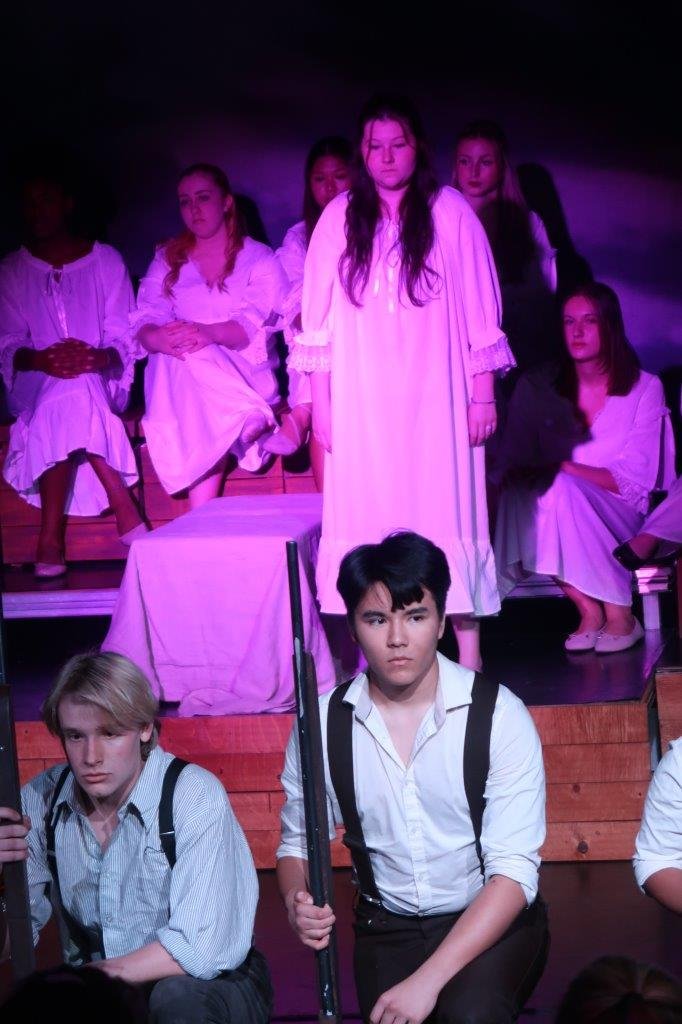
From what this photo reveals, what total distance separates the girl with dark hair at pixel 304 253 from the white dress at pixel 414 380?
1033 millimetres

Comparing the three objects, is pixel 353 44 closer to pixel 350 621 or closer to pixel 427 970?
pixel 350 621

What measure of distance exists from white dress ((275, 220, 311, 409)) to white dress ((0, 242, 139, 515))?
67 centimetres

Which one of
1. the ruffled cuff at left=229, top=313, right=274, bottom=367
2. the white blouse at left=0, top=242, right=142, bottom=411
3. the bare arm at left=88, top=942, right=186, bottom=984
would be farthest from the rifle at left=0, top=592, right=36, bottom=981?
the white blouse at left=0, top=242, right=142, bottom=411

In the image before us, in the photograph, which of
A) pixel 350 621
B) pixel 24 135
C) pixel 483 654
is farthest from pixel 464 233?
pixel 24 135

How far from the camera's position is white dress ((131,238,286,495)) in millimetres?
5746

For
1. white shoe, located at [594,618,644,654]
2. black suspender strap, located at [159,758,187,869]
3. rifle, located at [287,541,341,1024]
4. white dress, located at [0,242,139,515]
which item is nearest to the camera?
rifle, located at [287,541,341,1024]

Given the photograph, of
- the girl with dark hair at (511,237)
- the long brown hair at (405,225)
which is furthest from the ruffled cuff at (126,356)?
the long brown hair at (405,225)

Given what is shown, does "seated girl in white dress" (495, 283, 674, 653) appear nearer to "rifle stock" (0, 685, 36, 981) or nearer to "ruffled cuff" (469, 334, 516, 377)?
"ruffled cuff" (469, 334, 516, 377)

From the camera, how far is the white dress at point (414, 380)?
427cm

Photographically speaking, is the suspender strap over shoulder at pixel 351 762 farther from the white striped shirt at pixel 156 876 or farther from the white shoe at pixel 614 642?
the white shoe at pixel 614 642

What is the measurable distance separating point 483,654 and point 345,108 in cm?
238

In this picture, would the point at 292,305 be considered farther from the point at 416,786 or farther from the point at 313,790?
the point at 313,790

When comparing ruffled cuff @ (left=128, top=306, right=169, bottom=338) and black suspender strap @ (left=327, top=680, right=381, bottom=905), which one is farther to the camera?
ruffled cuff @ (left=128, top=306, right=169, bottom=338)

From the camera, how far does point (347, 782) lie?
2.66 metres
